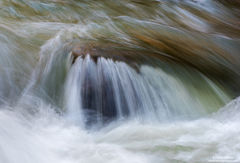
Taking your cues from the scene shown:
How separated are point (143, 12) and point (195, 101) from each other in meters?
2.42

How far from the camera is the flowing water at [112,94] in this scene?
10.2 ft

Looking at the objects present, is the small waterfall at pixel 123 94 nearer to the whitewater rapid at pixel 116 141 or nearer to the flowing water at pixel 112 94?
the flowing water at pixel 112 94

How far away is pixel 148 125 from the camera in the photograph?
136 inches

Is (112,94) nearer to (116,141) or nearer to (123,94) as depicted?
(123,94)

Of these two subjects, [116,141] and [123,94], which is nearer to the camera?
[116,141]

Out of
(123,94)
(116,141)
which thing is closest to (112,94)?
(123,94)

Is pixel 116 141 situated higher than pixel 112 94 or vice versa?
pixel 112 94

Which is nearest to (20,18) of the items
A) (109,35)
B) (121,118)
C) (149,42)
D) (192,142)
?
(109,35)

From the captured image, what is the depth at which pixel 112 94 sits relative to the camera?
357cm

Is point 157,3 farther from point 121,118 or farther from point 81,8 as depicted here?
point 121,118

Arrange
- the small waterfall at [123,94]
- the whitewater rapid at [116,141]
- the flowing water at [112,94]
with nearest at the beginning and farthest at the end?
the whitewater rapid at [116,141] → the flowing water at [112,94] → the small waterfall at [123,94]

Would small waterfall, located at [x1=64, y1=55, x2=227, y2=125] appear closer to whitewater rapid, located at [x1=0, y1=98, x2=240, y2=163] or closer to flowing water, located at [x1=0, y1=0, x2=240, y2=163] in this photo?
flowing water, located at [x1=0, y1=0, x2=240, y2=163]

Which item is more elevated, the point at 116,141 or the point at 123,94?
the point at 123,94

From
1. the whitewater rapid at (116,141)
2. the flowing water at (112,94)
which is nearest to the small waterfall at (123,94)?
the flowing water at (112,94)
